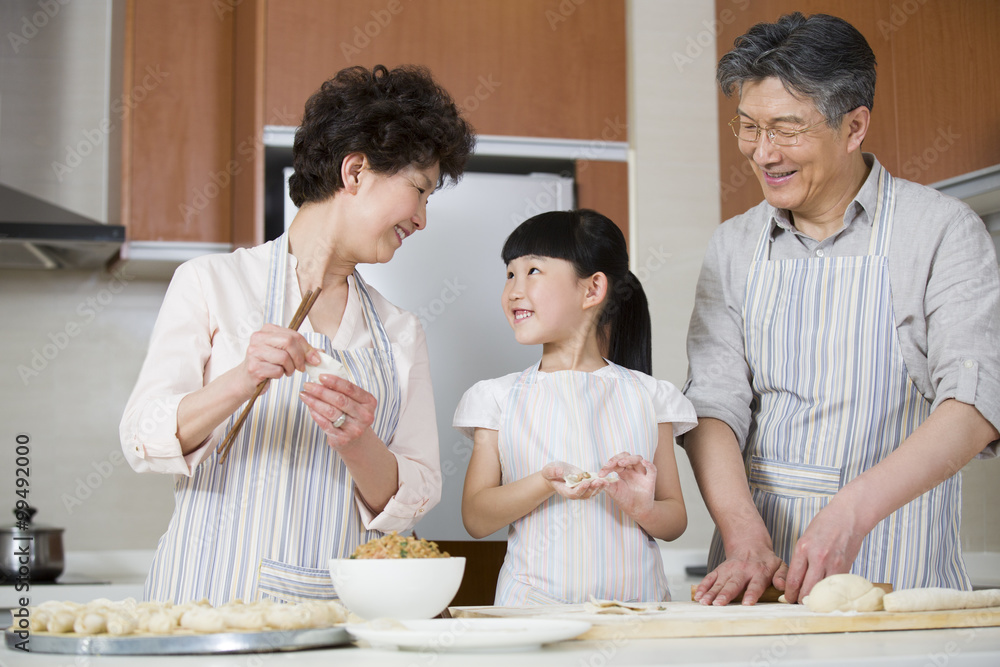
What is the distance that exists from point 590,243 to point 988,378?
635mm

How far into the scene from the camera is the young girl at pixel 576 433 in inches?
53.0

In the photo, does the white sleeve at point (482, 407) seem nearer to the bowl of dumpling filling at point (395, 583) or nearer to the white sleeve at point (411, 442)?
the white sleeve at point (411, 442)

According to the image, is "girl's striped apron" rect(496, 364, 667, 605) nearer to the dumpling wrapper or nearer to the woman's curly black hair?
the dumpling wrapper

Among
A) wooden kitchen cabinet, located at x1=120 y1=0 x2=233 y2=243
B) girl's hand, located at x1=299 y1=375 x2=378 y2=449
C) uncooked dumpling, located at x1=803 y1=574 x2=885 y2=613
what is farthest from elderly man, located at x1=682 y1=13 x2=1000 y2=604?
wooden kitchen cabinet, located at x1=120 y1=0 x2=233 y2=243

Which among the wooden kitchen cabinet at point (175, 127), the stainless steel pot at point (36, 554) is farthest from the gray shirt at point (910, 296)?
the stainless steel pot at point (36, 554)

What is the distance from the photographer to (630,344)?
164cm

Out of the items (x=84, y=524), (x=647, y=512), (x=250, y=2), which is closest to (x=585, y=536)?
(x=647, y=512)

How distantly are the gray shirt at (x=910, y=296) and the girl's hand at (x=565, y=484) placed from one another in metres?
0.27

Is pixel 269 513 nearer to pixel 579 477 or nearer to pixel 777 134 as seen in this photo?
pixel 579 477

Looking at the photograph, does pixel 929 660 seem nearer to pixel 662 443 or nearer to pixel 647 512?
pixel 647 512

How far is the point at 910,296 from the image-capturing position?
4.35ft

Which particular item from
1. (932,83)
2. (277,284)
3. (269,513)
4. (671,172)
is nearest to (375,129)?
(277,284)

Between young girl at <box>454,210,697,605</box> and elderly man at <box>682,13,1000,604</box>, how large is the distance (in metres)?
0.09

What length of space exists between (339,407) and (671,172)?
5.26ft
